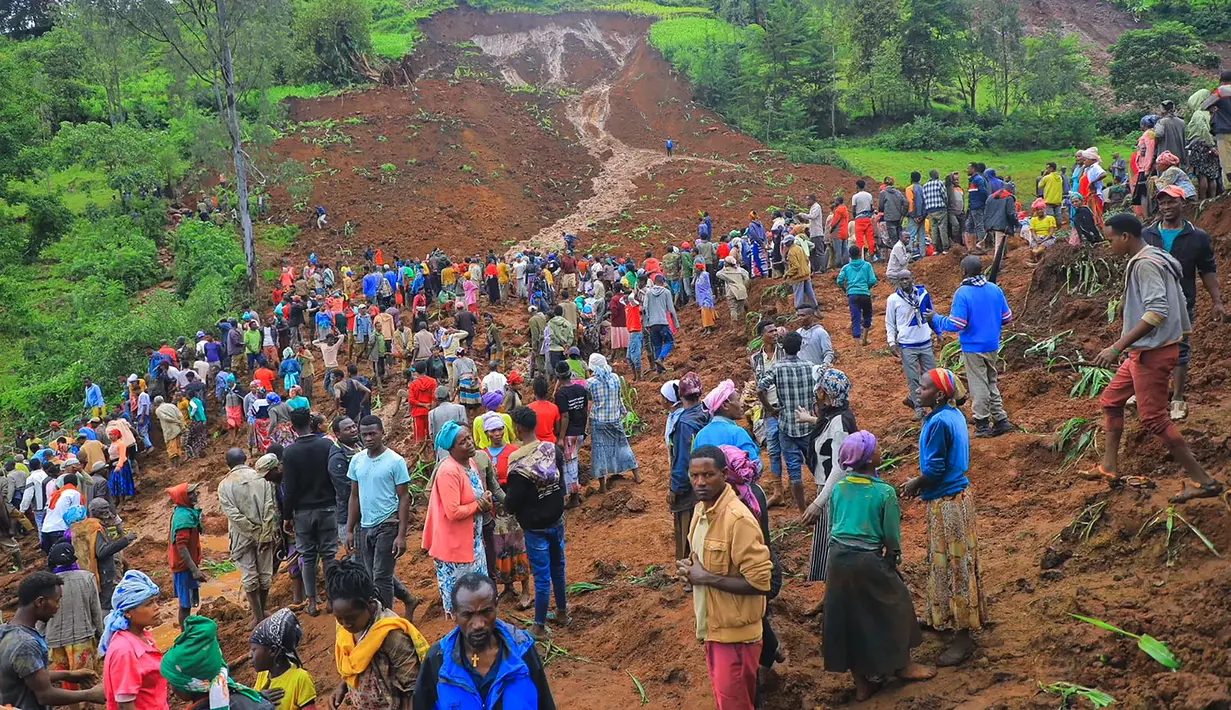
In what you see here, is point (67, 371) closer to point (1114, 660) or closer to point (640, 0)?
point (1114, 660)

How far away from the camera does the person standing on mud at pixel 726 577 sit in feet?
13.9

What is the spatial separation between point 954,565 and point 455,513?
308 cm

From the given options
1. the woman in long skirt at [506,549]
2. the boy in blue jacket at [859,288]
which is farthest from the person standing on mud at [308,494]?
the boy in blue jacket at [859,288]

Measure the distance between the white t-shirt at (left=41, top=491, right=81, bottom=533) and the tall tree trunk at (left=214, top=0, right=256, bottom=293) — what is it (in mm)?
18013

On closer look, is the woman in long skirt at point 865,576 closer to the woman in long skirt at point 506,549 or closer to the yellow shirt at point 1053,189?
the woman in long skirt at point 506,549

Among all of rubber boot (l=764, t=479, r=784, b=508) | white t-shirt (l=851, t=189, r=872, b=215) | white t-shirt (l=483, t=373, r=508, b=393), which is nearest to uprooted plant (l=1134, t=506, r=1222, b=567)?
rubber boot (l=764, t=479, r=784, b=508)

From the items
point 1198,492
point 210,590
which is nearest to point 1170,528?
point 1198,492

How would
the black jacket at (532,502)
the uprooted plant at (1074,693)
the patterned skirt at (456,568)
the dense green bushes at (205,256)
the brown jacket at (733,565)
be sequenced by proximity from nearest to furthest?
1. the brown jacket at (733,565)
2. the uprooted plant at (1074,693)
3. the patterned skirt at (456,568)
4. the black jacket at (532,502)
5. the dense green bushes at (205,256)

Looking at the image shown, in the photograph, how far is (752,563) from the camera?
4.22 m

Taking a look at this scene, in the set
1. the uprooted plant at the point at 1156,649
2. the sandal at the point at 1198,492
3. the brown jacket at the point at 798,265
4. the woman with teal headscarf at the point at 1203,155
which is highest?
the woman with teal headscarf at the point at 1203,155

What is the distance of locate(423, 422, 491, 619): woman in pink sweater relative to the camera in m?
5.93

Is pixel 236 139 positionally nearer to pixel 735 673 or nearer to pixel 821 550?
pixel 821 550

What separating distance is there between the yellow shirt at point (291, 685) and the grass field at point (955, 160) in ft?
113

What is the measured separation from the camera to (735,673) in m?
4.45
